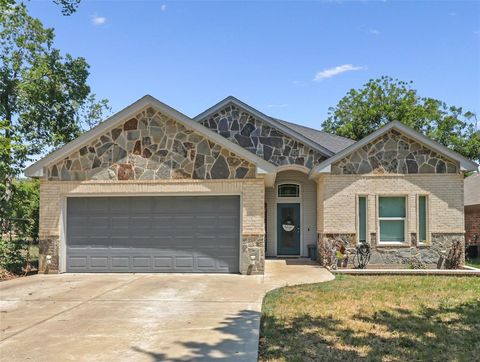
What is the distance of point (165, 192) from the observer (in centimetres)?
1352

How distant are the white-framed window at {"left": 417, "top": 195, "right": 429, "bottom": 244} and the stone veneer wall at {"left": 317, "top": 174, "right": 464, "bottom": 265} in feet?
0.48

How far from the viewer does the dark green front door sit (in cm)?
1883

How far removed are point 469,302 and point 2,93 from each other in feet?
73.0

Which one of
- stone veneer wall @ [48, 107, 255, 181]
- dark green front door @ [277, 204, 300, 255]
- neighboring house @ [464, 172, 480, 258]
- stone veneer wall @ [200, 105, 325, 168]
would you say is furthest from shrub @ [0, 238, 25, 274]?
neighboring house @ [464, 172, 480, 258]

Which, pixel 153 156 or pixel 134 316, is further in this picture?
pixel 153 156

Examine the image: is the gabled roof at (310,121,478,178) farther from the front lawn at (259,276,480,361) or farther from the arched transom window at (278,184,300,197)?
the front lawn at (259,276,480,361)

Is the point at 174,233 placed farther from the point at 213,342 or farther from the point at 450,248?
the point at 450,248

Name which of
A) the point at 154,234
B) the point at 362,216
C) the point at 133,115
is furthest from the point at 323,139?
the point at 154,234

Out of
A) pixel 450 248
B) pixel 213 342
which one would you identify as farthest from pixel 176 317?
pixel 450 248

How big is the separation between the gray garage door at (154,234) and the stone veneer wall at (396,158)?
14.9 ft

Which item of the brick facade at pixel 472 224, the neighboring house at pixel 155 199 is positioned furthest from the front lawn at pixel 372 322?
the brick facade at pixel 472 224

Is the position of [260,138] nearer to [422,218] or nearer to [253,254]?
[253,254]

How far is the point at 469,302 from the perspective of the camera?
30.6 ft

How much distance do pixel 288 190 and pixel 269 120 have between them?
3199 millimetres
